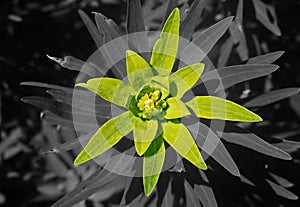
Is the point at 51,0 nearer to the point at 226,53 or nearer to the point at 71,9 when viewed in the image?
the point at 71,9

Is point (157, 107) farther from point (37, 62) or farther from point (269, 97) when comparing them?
point (37, 62)

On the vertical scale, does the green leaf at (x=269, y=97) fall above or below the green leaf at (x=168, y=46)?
below

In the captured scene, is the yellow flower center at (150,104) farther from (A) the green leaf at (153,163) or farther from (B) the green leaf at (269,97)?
(B) the green leaf at (269,97)

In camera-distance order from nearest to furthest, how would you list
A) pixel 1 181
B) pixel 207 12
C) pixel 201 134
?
pixel 201 134 → pixel 207 12 → pixel 1 181

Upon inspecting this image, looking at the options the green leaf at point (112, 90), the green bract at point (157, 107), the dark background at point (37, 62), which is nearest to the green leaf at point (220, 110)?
the green bract at point (157, 107)

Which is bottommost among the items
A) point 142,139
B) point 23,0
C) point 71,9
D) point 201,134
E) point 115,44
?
point 201,134

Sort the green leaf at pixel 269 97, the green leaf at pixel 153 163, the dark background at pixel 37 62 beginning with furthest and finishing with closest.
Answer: the dark background at pixel 37 62 < the green leaf at pixel 269 97 < the green leaf at pixel 153 163

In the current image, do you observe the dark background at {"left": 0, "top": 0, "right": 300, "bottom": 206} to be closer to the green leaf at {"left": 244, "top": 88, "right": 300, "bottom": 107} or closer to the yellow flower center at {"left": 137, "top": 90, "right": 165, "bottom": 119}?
the green leaf at {"left": 244, "top": 88, "right": 300, "bottom": 107}

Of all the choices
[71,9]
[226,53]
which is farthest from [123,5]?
[226,53]
